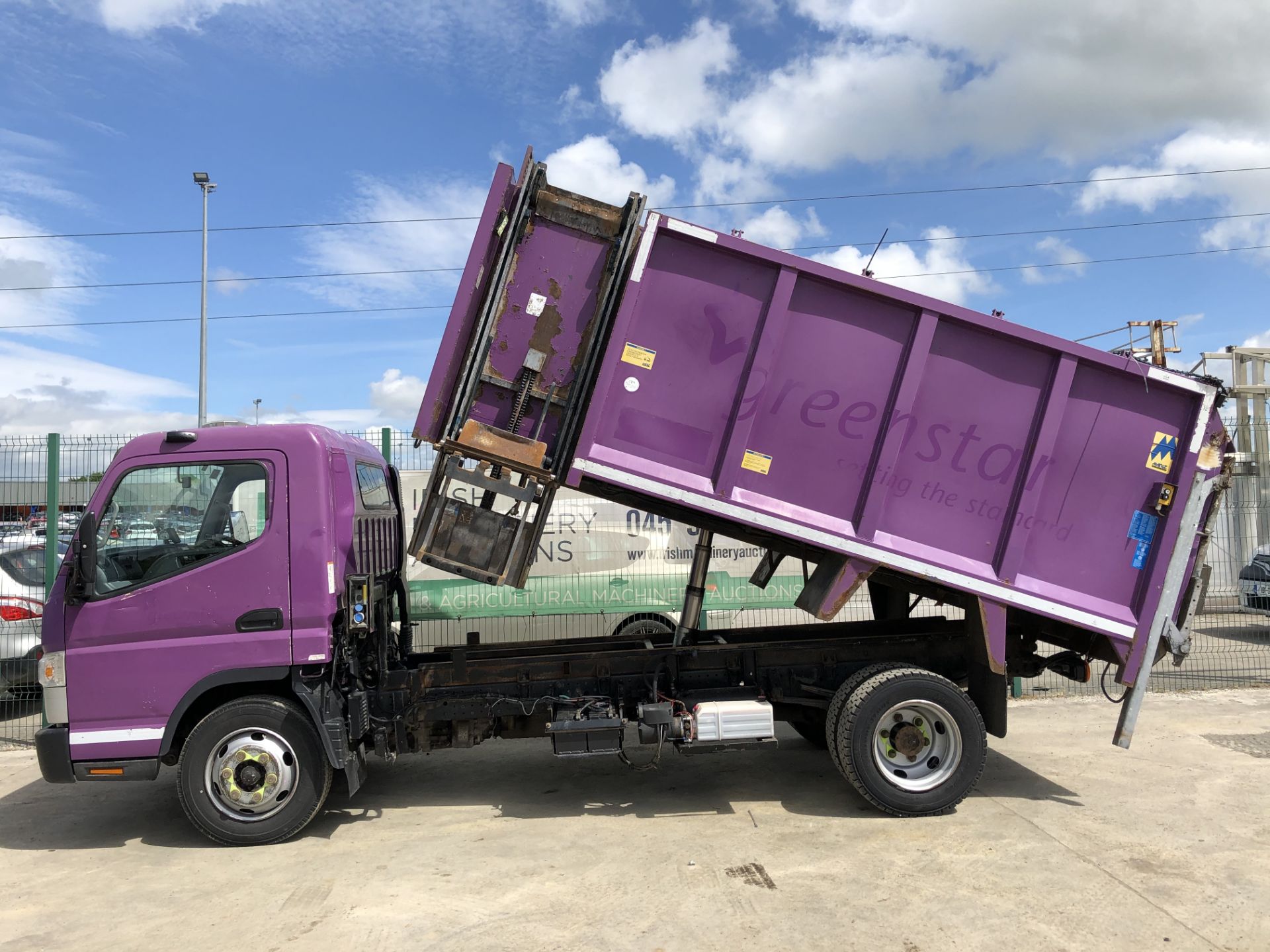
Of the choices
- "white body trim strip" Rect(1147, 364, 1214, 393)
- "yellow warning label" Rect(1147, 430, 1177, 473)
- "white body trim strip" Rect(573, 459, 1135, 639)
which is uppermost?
"white body trim strip" Rect(1147, 364, 1214, 393)

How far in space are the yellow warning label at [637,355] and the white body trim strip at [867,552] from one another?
650mm

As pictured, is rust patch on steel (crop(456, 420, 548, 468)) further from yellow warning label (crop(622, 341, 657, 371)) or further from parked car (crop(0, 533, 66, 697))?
parked car (crop(0, 533, 66, 697))

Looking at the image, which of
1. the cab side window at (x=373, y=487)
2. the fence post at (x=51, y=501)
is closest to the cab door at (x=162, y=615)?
the cab side window at (x=373, y=487)

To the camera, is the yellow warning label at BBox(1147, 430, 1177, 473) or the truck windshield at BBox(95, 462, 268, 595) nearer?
the truck windshield at BBox(95, 462, 268, 595)

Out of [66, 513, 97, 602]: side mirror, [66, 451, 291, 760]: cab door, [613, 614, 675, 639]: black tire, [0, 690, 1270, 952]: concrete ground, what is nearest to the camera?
[0, 690, 1270, 952]: concrete ground

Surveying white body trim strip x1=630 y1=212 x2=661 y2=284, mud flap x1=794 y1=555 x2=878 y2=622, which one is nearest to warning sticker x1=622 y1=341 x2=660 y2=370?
white body trim strip x1=630 y1=212 x2=661 y2=284

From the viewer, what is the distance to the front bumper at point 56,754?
5090 mm

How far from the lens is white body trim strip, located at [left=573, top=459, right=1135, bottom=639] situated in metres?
5.22

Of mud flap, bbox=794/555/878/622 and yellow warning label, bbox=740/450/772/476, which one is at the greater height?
yellow warning label, bbox=740/450/772/476

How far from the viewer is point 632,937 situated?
13.0 ft

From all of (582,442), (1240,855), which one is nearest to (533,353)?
(582,442)

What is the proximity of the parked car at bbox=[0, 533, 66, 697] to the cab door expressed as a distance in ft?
11.9

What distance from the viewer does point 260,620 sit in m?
5.13

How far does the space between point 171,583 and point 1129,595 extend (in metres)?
5.84
